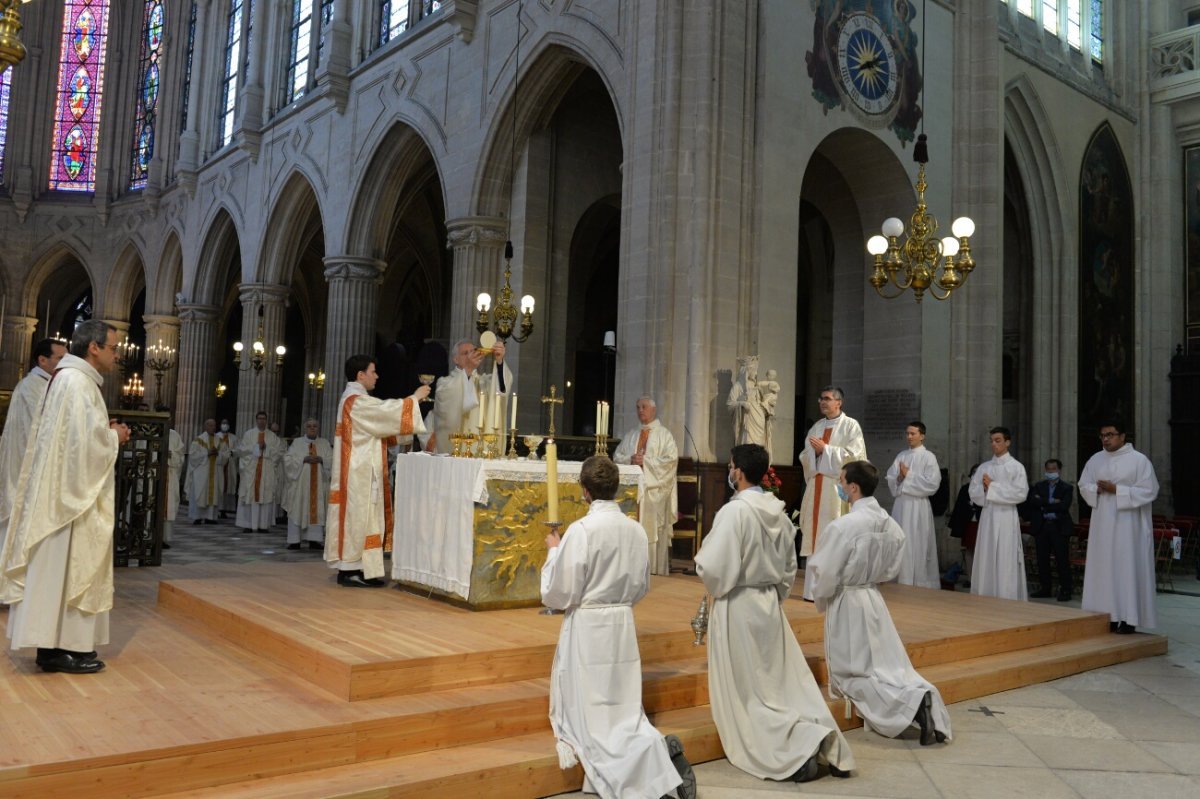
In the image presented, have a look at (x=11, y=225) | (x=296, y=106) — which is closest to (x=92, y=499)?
(x=296, y=106)

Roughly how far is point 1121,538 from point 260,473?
40.7ft

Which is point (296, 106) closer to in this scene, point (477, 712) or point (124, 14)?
point (124, 14)

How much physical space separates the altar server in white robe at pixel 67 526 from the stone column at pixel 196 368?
67.8ft

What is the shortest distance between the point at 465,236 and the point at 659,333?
4.89 m

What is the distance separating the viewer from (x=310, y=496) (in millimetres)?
13383

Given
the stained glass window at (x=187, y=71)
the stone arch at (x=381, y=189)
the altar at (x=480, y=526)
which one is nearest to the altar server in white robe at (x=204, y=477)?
the stone arch at (x=381, y=189)

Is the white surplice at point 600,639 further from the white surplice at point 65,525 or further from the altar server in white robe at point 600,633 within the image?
the white surplice at point 65,525

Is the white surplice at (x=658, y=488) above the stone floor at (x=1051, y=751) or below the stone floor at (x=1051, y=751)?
above

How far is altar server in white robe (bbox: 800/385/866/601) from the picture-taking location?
26.1 ft

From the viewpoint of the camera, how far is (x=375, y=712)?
166 inches

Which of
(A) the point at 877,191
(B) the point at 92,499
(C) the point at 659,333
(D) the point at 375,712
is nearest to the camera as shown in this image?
(D) the point at 375,712

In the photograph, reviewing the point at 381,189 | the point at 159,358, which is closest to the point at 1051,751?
the point at 381,189

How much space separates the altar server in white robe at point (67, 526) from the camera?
439cm

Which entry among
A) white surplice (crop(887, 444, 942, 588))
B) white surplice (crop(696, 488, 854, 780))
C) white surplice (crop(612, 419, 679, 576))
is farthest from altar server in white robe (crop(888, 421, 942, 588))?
white surplice (crop(696, 488, 854, 780))
